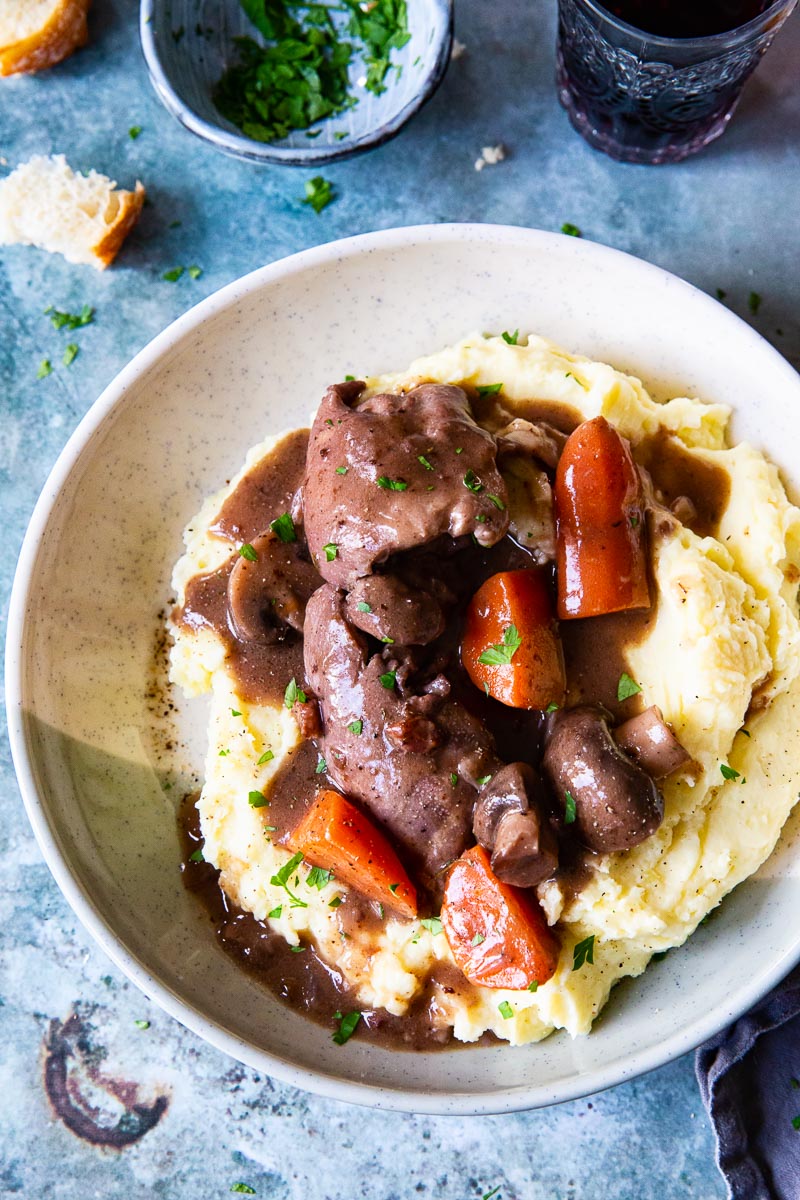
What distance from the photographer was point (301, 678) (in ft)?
14.2

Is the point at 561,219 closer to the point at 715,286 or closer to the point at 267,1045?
the point at 715,286

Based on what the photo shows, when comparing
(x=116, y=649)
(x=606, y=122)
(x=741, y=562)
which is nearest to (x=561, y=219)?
(x=606, y=122)

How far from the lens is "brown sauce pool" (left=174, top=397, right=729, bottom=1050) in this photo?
161 inches

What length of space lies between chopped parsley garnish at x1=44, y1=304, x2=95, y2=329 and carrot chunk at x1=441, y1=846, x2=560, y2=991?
124 inches

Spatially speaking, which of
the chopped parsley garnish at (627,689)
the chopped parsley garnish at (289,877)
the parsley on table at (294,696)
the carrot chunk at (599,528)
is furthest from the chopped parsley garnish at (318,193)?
the chopped parsley garnish at (289,877)

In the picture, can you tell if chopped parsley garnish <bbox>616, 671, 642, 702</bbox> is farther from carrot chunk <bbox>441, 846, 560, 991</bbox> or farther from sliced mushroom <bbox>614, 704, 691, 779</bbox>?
carrot chunk <bbox>441, 846, 560, 991</bbox>

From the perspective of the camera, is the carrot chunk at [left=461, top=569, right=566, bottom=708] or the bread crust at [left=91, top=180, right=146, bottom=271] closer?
the carrot chunk at [left=461, top=569, right=566, bottom=708]

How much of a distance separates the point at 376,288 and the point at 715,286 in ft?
5.42

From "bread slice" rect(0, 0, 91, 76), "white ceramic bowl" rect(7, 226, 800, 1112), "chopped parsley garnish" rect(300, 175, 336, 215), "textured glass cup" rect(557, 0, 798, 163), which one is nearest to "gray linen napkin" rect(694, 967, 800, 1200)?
"white ceramic bowl" rect(7, 226, 800, 1112)

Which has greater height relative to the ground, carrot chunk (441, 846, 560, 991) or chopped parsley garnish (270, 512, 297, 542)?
chopped parsley garnish (270, 512, 297, 542)

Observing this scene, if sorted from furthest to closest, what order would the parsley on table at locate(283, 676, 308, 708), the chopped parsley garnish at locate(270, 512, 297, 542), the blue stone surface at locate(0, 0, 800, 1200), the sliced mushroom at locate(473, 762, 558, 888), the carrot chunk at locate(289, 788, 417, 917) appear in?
the blue stone surface at locate(0, 0, 800, 1200) → the chopped parsley garnish at locate(270, 512, 297, 542) → the parsley on table at locate(283, 676, 308, 708) → the carrot chunk at locate(289, 788, 417, 917) → the sliced mushroom at locate(473, 762, 558, 888)

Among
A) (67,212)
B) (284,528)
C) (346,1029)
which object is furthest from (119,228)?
(346,1029)

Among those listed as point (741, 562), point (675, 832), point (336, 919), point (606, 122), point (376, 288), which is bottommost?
point (336, 919)

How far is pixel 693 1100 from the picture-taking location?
457cm
